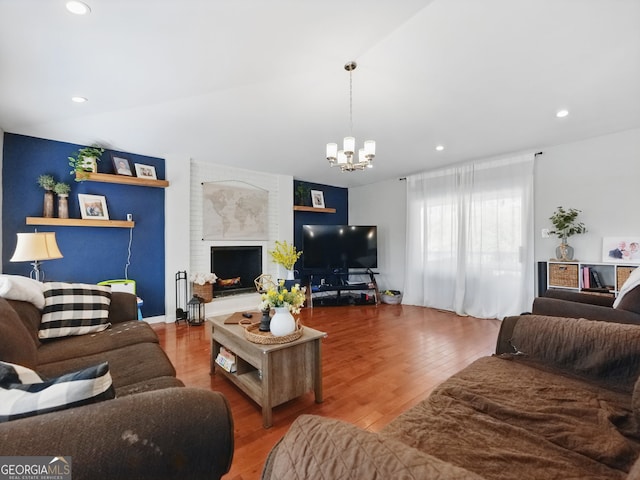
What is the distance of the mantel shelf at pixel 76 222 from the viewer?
3090 mm

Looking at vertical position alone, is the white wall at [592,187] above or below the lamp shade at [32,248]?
above

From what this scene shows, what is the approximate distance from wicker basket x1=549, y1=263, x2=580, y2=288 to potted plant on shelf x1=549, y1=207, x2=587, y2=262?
0.09 metres

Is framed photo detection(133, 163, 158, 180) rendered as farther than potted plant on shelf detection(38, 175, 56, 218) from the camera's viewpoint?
Yes

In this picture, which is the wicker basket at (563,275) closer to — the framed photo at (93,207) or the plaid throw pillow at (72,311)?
the plaid throw pillow at (72,311)

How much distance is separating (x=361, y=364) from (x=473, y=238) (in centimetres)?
283

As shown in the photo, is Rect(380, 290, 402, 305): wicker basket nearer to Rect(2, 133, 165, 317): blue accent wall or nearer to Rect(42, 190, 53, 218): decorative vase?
Rect(2, 133, 165, 317): blue accent wall

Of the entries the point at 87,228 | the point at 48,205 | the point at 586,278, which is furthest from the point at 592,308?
the point at 48,205

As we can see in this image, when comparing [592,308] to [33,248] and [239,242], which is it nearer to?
[239,242]

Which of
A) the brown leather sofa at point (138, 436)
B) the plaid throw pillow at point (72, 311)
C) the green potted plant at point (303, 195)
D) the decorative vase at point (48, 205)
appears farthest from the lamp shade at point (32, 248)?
the green potted plant at point (303, 195)

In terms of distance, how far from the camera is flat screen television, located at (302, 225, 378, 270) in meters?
5.20

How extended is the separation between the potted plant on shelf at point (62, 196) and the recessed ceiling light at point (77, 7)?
2.46m

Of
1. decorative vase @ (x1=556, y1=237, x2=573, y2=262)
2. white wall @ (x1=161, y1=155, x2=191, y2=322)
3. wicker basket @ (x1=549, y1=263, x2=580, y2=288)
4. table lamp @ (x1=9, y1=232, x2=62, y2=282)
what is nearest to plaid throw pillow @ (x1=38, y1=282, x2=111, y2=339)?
table lamp @ (x1=9, y1=232, x2=62, y2=282)

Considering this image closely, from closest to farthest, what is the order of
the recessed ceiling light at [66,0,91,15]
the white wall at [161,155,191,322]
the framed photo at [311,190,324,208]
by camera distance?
the recessed ceiling light at [66,0,91,15] → the white wall at [161,155,191,322] → the framed photo at [311,190,324,208]

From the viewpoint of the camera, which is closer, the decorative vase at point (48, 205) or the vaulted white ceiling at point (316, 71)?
the vaulted white ceiling at point (316, 71)
